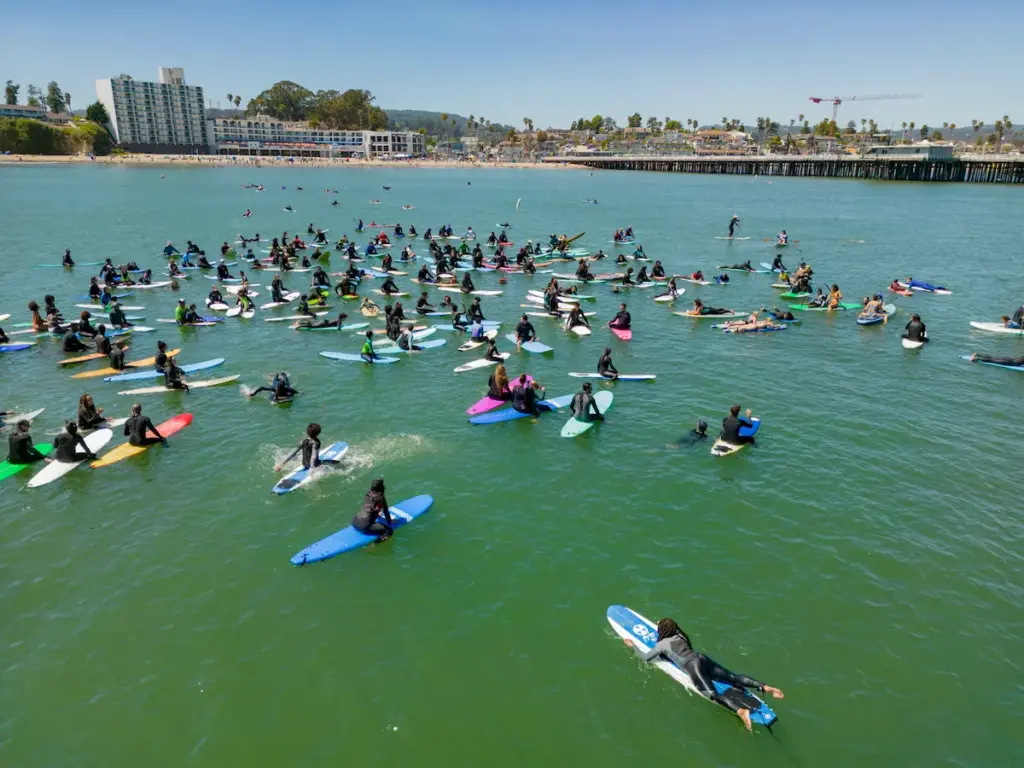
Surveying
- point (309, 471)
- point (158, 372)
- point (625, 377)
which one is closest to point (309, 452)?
point (309, 471)

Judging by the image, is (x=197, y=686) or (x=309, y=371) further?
(x=309, y=371)

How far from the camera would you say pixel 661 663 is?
12.5 meters

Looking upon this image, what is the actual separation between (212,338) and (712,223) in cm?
7528

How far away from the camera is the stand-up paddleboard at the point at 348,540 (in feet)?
51.7

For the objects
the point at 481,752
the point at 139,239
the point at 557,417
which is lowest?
the point at 481,752

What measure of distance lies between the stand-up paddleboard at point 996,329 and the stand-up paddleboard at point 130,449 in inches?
1682

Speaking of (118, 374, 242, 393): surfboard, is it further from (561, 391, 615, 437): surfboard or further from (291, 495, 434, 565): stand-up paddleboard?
(561, 391, 615, 437): surfboard

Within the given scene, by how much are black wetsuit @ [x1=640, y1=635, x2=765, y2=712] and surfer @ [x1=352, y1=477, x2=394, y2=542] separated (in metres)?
7.54

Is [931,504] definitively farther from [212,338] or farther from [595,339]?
[212,338]

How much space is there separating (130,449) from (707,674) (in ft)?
63.5

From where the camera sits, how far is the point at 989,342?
34.7 metres

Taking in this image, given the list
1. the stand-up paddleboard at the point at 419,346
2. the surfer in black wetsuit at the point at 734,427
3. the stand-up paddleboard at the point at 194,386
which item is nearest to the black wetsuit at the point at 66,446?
the stand-up paddleboard at the point at 194,386

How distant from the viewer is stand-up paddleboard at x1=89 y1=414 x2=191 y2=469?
20.3 metres

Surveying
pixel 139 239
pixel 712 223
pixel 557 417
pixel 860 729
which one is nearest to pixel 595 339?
pixel 557 417
